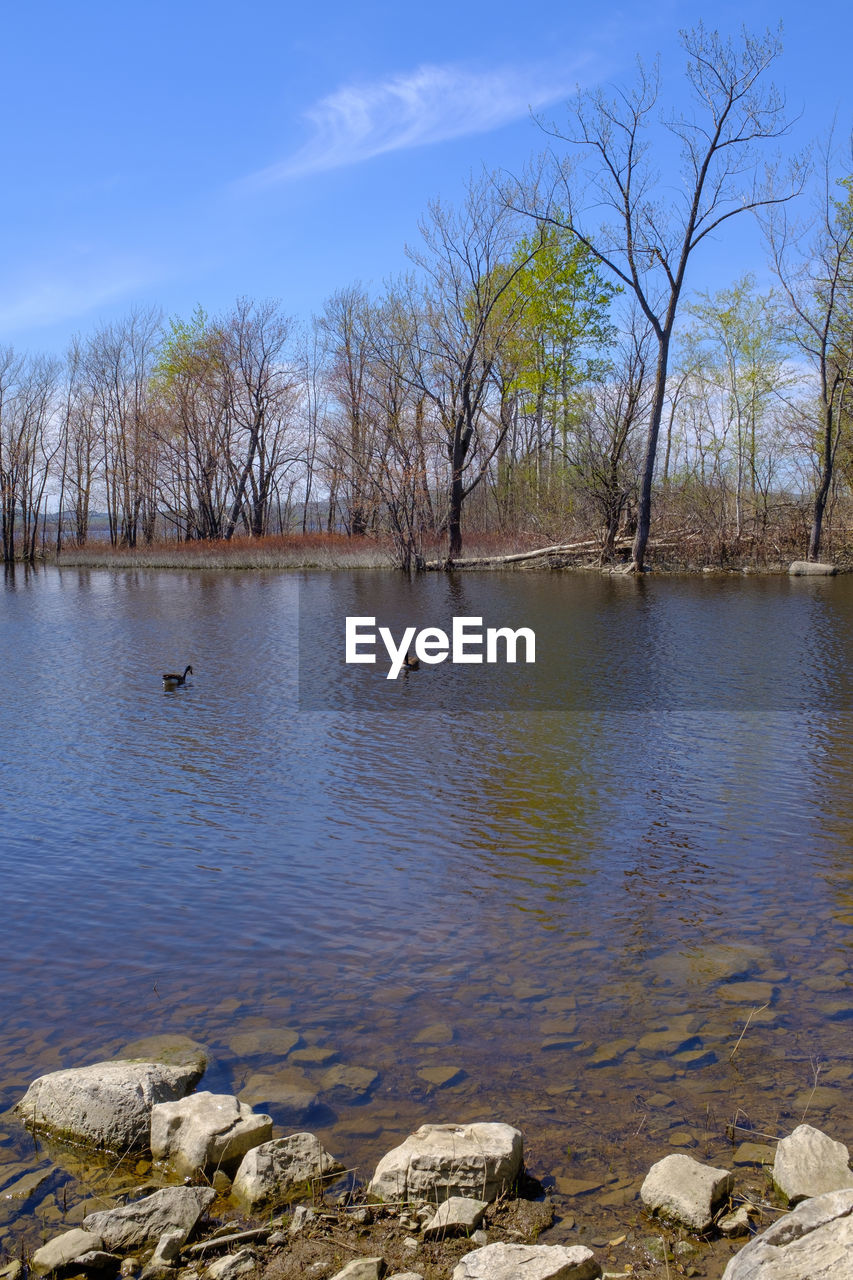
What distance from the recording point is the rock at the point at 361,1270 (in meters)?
2.52

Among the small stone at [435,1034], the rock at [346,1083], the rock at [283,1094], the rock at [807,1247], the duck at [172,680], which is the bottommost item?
the rock at [283,1094]

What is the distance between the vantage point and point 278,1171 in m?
3.02

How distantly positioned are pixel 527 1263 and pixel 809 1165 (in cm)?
101

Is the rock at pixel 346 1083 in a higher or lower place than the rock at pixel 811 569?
lower

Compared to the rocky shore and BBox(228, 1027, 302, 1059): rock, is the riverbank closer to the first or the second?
BBox(228, 1027, 302, 1059): rock

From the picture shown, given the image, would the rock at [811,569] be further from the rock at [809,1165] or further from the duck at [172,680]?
the rock at [809,1165]

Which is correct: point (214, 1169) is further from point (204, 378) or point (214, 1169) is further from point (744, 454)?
point (204, 378)

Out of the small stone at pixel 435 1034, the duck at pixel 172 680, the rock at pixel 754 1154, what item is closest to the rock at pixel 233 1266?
the small stone at pixel 435 1034

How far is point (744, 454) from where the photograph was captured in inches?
1625

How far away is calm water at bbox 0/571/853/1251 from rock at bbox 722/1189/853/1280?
58 cm

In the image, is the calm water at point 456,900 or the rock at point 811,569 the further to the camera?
the rock at point 811,569

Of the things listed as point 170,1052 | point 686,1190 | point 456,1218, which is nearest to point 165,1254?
point 456,1218

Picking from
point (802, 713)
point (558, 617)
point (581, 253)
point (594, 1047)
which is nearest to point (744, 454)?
point (581, 253)

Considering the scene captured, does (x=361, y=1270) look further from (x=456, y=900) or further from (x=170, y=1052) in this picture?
(x=456, y=900)
